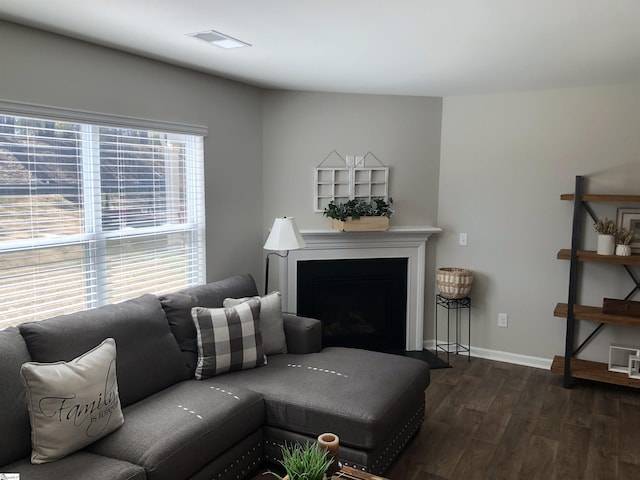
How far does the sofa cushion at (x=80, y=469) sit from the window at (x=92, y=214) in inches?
36.1

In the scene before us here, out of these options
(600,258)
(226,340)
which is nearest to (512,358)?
(600,258)

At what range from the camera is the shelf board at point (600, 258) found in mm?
3895

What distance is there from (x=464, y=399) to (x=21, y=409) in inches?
116

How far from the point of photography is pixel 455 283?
4625 mm

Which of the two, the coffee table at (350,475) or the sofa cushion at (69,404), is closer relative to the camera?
the coffee table at (350,475)

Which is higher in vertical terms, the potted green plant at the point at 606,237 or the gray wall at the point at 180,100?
the gray wall at the point at 180,100

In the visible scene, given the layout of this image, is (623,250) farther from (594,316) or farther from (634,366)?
(634,366)

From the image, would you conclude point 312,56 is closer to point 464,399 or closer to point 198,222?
point 198,222

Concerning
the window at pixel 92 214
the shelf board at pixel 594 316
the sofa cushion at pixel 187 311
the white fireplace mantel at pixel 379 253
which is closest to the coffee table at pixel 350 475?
the sofa cushion at pixel 187 311

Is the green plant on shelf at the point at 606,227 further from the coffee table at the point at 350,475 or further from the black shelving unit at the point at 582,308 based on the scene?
the coffee table at the point at 350,475

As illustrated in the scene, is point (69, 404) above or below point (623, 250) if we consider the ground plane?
below

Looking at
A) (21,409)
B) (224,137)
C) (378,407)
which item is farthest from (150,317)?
(224,137)

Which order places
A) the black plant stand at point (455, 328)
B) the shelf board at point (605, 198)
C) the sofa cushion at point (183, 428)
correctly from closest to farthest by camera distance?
the sofa cushion at point (183, 428) < the shelf board at point (605, 198) < the black plant stand at point (455, 328)

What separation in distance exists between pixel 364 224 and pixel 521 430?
198cm
